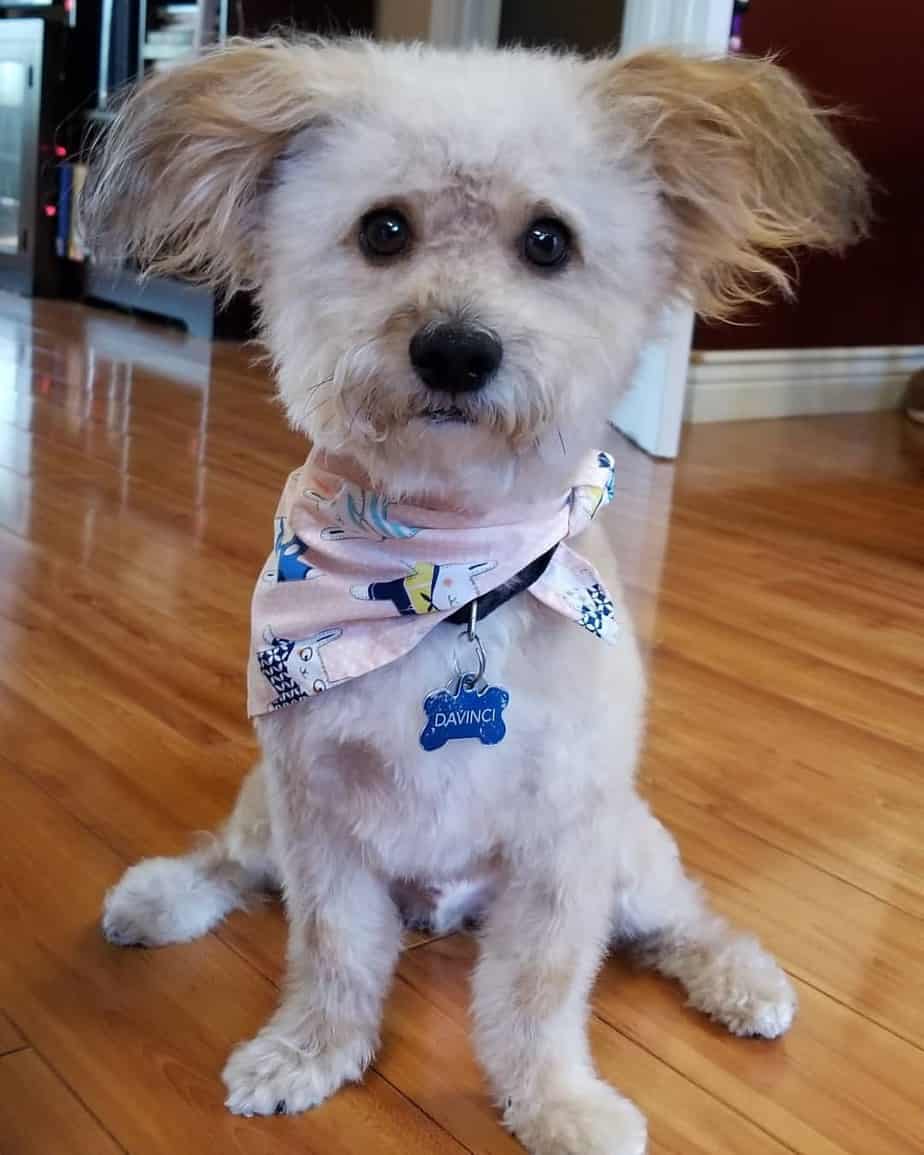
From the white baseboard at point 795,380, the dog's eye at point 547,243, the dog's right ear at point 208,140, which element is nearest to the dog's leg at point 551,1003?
the dog's eye at point 547,243

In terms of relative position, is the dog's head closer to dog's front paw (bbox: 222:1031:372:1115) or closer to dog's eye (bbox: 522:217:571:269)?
dog's eye (bbox: 522:217:571:269)

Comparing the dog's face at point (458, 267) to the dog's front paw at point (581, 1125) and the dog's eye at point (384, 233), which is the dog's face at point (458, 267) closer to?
the dog's eye at point (384, 233)

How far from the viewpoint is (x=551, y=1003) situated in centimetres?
101

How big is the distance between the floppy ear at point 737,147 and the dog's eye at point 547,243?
9 centimetres

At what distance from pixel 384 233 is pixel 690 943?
698mm

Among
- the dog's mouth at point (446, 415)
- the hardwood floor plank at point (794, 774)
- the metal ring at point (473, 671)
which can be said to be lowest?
the hardwood floor plank at point (794, 774)

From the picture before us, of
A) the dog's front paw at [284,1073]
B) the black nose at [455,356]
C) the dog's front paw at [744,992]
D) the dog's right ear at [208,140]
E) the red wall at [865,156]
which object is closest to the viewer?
the black nose at [455,356]

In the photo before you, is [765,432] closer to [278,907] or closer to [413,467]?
[278,907]

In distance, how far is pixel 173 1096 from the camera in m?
1.01

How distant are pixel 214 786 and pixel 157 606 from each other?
56 centimetres

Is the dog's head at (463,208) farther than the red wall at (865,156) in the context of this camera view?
No

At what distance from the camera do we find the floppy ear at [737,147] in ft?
2.87

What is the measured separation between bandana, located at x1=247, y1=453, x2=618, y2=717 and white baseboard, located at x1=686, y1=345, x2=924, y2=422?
2829mm

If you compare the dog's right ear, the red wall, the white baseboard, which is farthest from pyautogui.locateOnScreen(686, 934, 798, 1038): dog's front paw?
the white baseboard
